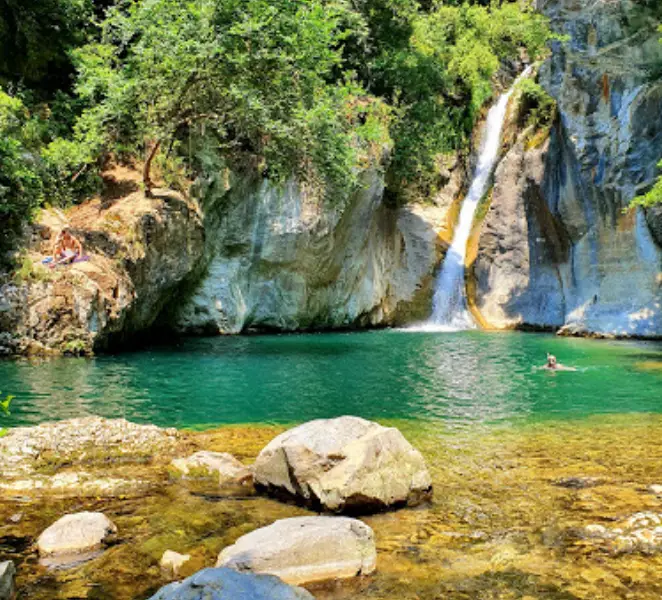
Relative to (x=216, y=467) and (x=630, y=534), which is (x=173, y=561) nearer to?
(x=216, y=467)

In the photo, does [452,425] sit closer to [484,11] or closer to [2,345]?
[2,345]

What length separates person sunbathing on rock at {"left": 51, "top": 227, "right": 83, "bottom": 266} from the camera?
18.6 m

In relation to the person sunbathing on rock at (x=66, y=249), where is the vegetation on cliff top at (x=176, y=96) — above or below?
above

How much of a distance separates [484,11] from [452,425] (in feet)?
128

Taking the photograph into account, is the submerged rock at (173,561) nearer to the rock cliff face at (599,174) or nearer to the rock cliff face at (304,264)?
the rock cliff face at (304,264)

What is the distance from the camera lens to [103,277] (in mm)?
18812

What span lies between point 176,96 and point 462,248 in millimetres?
19814

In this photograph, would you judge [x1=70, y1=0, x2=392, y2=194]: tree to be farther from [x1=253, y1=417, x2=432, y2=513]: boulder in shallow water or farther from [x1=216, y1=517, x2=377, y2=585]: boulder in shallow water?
[x1=216, y1=517, x2=377, y2=585]: boulder in shallow water

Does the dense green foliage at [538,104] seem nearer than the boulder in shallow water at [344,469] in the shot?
No

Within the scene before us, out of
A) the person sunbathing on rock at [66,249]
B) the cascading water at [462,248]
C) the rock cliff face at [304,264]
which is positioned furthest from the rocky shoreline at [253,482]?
the cascading water at [462,248]

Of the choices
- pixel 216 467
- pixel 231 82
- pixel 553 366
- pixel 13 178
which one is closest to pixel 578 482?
pixel 216 467

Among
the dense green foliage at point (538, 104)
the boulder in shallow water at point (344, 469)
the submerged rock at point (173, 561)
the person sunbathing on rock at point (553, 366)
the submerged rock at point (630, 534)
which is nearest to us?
the submerged rock at point (173, 561)

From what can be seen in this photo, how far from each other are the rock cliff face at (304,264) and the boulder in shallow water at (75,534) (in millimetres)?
19284

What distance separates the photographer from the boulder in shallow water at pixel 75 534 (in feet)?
17.2
